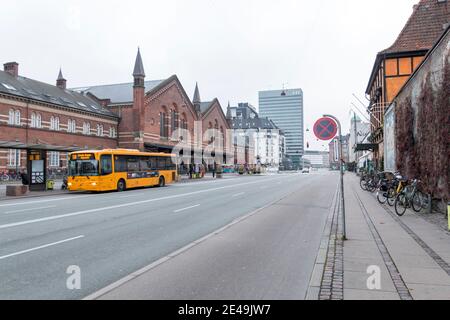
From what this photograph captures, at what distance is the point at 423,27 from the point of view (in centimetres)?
3269

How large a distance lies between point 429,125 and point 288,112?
166m

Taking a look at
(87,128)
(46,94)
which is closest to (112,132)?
(87,128)

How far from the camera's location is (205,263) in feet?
21.4

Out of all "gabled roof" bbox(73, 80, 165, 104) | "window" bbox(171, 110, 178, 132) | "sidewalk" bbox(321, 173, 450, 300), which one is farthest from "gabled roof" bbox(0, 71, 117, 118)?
"sidewalk" bbox(321, 173, 450, 300)

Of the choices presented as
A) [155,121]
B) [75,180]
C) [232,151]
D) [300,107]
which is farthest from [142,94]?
[300,107]

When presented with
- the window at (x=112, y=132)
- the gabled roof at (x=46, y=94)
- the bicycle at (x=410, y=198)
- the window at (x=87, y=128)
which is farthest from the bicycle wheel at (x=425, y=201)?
the window at (x=112, y=132)

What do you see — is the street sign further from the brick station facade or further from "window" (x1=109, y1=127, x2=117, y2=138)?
"window" (x1=109, y1=127, x2=117, y2=138)

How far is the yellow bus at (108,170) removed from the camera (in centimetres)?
2472

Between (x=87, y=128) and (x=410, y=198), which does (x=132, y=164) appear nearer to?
(x=410, y=198)

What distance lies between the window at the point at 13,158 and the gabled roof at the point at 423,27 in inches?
1512

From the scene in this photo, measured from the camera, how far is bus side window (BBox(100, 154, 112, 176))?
24.9 m

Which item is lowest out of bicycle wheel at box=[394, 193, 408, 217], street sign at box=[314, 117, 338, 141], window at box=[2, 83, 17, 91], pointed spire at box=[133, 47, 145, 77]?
bicycle wheel at box=[394, 193, 408, 217]

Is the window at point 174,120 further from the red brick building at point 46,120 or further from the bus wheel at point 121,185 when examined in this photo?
the bus wheel at point 121,185
